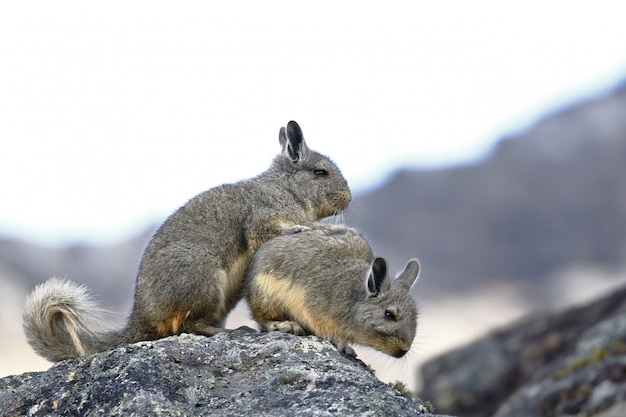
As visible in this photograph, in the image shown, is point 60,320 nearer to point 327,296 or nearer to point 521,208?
point 327,296

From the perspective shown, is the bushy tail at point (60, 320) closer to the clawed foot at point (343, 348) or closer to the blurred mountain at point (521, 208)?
the clawed foot at point (343, 348)

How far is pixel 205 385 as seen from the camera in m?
7.88

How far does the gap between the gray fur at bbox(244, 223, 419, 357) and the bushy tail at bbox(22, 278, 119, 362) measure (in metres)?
1.79

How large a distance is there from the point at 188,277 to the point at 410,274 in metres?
2.78

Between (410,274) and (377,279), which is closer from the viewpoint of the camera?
(377,279)

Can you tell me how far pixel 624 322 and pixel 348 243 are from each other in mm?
7078

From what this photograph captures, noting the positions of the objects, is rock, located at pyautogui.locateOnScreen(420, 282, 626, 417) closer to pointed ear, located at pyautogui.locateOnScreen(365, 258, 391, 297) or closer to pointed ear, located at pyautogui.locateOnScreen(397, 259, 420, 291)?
pointed ear, located at pyautogui.locateOnScreen(397, 259, 420, 291)

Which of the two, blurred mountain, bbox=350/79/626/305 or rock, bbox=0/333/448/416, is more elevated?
blurred mountain, bbox=350/79/626/305

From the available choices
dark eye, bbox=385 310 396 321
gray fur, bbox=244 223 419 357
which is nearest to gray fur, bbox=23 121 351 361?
gray fur, bbox=244 223 419 357

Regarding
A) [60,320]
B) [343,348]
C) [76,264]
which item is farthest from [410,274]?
[76,264]

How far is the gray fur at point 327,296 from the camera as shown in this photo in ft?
33.0

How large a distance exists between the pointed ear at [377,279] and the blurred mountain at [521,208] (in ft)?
142

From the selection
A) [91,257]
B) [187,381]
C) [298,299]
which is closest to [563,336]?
[298,299]

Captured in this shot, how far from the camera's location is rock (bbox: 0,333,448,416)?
24.3 ft
